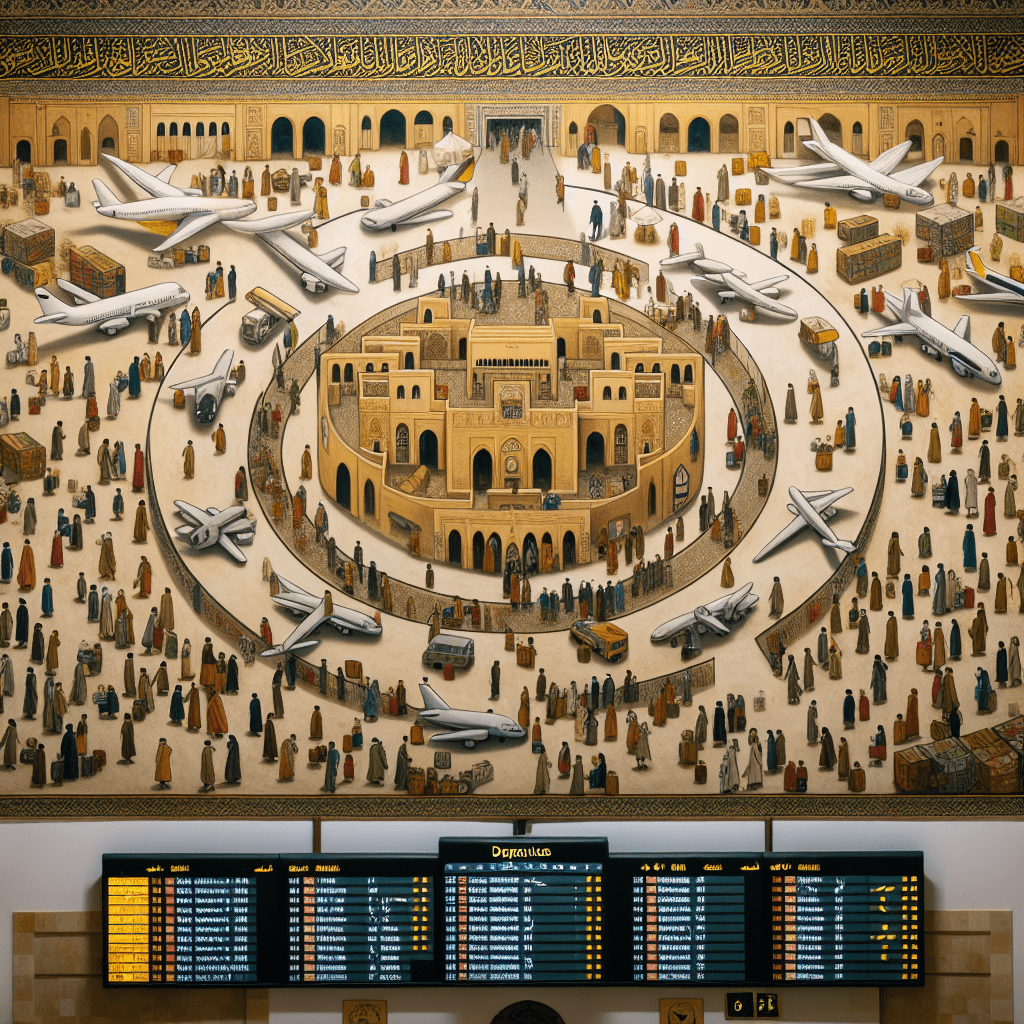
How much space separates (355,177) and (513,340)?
4.82ft

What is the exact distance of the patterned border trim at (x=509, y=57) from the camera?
319 inches

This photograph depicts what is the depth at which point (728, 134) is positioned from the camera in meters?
8.13

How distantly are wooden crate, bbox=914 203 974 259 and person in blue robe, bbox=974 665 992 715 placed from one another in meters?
2.69

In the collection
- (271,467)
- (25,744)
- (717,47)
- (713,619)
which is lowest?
(25,744)

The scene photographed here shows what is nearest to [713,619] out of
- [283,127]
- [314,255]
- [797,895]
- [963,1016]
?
[797,895]

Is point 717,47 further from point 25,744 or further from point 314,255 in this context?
point 25,744

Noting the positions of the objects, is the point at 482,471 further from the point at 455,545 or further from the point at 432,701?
the point at 432,701

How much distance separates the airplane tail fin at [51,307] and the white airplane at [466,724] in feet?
11.0

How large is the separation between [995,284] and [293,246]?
4.49 metres

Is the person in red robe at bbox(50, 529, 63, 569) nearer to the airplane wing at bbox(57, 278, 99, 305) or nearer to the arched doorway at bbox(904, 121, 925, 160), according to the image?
the airplane wing at bbox(57, 278, 99, 305)

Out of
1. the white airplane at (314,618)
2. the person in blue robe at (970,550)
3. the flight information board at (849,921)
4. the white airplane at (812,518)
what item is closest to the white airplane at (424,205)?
the white airplane at (314,618)

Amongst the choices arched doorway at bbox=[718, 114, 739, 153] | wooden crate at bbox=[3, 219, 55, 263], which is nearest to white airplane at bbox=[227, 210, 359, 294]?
wooden crate at bbox=[3, 219, 55, 263]

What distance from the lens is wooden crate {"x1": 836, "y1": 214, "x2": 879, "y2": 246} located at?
26.5 feet

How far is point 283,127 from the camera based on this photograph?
26.7 ft
